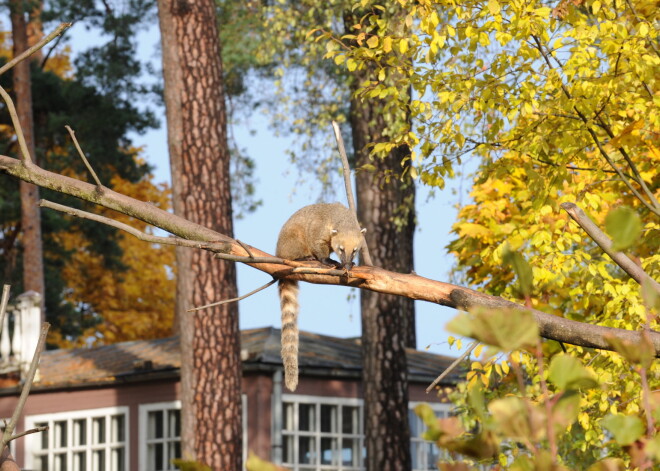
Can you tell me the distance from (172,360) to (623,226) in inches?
579

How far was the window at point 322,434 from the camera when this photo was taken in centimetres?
1484

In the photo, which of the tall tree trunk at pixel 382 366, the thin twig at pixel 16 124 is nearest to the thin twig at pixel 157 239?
the thin twig at pixel 16 124

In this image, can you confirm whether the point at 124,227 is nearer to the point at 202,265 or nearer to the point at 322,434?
the point at 202,265

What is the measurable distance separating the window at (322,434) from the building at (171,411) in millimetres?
16

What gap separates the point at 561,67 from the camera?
6.55 meters

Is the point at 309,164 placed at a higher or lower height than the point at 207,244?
higher

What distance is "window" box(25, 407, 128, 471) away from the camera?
1573 cm

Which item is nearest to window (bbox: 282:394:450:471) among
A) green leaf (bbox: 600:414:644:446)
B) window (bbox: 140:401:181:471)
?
window (bbox: 140:401:181:471)

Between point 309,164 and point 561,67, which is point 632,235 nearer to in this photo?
point 561,67

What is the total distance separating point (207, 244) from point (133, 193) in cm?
2605

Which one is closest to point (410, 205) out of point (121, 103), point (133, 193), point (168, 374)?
point (168, 374)

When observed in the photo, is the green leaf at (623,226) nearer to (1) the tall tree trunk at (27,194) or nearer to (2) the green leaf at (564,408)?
(2) the green leaf at (564,408)

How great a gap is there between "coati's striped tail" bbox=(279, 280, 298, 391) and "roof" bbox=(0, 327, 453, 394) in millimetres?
7604

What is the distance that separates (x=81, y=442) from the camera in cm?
1628
